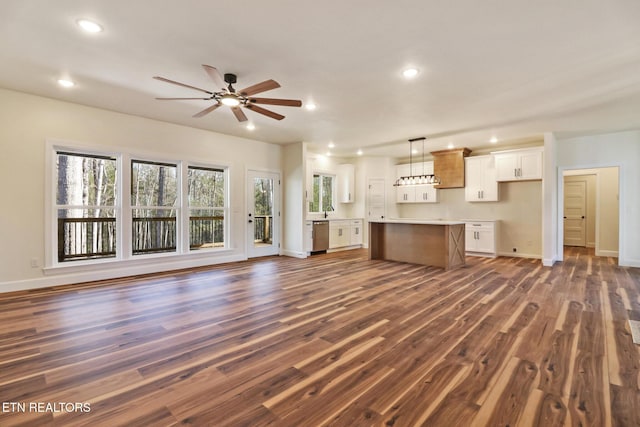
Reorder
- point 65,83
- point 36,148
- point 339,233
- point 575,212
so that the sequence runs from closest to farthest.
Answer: point 65,83 → point 36,148 → point 339,233 → point 575,212

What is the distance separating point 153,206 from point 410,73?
4979mm

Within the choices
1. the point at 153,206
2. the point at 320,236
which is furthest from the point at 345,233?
the point at 153,206

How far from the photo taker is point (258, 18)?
2568 mm

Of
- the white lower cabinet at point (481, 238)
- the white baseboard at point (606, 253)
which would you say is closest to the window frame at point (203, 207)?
the white lower cabinet at point (481, 238)

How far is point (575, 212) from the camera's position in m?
9.11

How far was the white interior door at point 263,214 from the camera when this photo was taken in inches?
278

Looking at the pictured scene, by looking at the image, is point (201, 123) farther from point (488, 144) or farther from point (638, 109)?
point (638, 109)

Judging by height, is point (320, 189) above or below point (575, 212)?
above

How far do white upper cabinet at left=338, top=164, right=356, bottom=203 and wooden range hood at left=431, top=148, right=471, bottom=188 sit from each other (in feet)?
7.68

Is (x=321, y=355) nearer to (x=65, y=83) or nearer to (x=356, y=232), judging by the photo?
(x=65, y=83)

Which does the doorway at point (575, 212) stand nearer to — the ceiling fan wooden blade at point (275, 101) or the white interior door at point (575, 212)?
the white interior door at point (575, 212)

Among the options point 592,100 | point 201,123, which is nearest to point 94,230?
point 201,123

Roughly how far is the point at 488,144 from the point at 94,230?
855 centimetres

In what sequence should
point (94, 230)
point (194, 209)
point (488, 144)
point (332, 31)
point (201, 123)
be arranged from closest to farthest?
point (332, 31), point (94, 230), point (201, 123), point (194, 209), point (488, 144)
